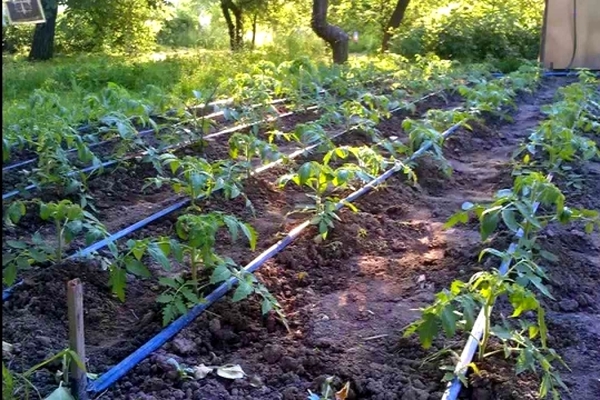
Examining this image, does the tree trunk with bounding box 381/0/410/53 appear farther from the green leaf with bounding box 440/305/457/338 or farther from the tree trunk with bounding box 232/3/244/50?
the green leaf with bounding box 440/305/457/338

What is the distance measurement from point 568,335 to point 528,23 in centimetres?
1593

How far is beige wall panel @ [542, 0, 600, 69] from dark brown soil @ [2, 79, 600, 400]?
36.4 ft

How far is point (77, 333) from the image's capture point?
7.50ft

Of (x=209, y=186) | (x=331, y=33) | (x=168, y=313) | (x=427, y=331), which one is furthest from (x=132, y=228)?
(x=331, y=33)

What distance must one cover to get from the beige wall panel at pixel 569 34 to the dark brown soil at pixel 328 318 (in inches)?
437

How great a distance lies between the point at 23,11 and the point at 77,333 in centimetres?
122

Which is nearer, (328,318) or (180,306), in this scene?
(180,306)

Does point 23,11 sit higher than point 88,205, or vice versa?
point 23,11

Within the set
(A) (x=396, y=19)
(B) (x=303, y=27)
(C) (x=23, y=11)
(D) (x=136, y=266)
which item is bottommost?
(D) (x=136, y=266)

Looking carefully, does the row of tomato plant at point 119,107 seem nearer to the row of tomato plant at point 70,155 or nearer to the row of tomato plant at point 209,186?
the row of tomato plant at point 70,155

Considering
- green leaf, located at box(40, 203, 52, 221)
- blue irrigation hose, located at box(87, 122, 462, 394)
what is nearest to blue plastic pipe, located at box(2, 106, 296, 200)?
green leaf, located at box(40, 203, 52, 221)

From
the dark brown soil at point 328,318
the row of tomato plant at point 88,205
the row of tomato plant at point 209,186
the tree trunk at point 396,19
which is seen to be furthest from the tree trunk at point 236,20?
the dark brown soil at point 328,318

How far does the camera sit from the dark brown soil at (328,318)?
267 centimetres

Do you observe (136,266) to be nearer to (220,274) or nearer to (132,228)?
(220,274)
